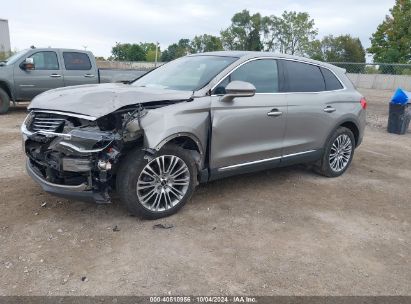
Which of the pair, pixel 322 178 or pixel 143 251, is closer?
pixel 143 251

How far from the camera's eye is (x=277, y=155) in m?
5.14

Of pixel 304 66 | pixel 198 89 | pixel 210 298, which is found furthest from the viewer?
pixel 304 66

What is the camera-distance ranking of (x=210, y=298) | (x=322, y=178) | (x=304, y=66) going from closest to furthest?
(x=210, y=298)
(x=304, y=66)
(x=322, y=178)

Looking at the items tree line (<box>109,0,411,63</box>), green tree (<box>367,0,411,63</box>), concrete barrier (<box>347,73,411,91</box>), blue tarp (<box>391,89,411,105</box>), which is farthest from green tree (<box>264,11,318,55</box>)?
blue tarp (<box>391,89,411,105</box>)

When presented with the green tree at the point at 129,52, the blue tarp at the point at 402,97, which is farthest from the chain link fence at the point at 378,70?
the green tree at the point at 129,52

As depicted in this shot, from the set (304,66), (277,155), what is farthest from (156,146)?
(304,66)

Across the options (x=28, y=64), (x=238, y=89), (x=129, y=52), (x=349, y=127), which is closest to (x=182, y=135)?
(x=238, y=89)

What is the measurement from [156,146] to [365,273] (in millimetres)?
2186

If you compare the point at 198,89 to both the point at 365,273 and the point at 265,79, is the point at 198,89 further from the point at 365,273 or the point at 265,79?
the point at 365,273

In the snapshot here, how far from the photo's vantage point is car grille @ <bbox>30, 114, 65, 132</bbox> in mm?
3873

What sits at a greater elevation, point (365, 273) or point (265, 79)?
point (265, 79)

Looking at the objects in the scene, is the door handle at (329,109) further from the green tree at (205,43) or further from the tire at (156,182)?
the green tree at (205,43)

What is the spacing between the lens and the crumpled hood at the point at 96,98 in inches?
147

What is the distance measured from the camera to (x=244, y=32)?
215 ft
